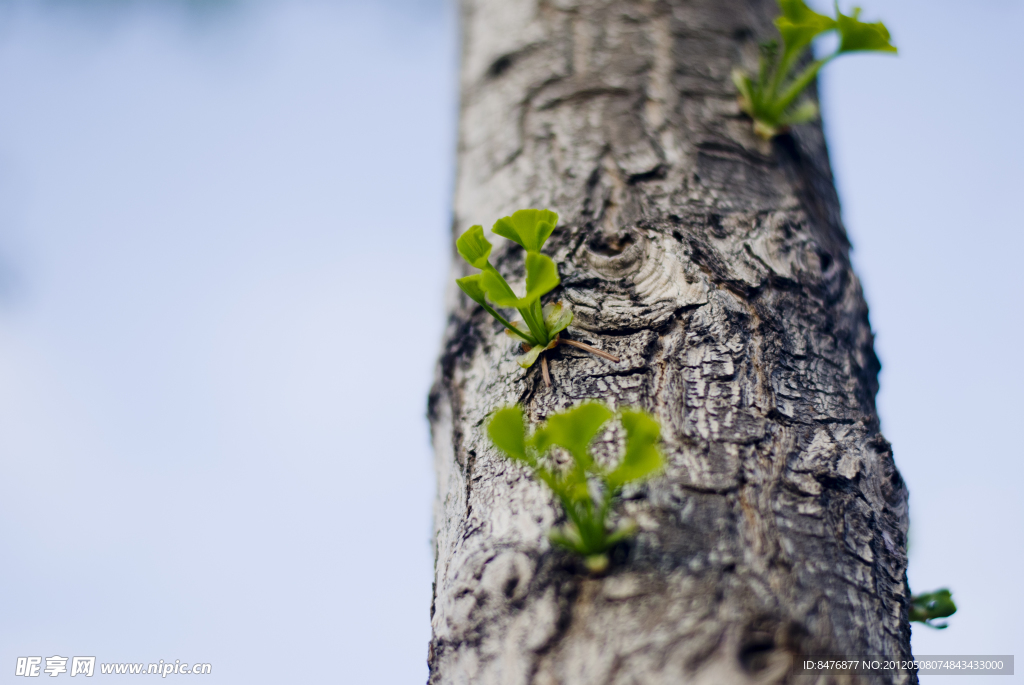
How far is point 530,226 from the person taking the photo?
2.44 ft

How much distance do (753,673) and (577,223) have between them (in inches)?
24.7

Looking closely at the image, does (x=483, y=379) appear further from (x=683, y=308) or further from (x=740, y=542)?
(x=740, y=542)

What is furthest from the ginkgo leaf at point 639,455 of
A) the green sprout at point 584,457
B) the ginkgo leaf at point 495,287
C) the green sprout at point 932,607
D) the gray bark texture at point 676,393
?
the green sprout at point 932,607

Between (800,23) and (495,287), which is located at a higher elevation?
(800,23)

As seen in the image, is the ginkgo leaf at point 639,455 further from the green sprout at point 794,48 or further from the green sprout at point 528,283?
the green sprout at point 794,48

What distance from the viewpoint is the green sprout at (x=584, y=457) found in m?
0.55

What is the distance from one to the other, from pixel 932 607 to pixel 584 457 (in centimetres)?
65

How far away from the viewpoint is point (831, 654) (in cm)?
59

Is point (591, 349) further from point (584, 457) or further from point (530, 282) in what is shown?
point (584, 457)

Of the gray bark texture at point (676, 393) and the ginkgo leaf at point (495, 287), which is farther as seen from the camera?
the ginkgo leaf at point (495, 287)

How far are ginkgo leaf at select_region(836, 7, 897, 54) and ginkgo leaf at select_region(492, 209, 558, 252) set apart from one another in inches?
22.9

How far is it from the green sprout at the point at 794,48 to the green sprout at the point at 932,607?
0.77 metres

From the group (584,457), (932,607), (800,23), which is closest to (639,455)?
(584,457)

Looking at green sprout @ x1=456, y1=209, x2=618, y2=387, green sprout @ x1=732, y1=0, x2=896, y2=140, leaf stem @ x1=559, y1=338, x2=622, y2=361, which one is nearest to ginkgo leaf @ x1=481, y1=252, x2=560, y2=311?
green sprout @ x1=456, y1=209, x2=618, y2=387
